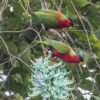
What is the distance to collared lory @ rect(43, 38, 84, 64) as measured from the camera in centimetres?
100

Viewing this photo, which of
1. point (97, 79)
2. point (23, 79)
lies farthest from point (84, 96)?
point (23, 79)

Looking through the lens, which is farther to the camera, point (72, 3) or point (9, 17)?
point (9, 17)

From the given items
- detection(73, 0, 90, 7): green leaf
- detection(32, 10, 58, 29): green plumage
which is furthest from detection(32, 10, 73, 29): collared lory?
detection(73, 0, 90, 7): green leaf

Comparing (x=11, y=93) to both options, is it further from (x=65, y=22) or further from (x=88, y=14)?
(x=65, y=22)

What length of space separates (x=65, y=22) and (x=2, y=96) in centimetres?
39

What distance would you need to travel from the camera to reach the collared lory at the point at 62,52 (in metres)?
1.00

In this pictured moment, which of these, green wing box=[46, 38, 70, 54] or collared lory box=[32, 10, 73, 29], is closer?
green wing box=[46, 38, 70, 54]

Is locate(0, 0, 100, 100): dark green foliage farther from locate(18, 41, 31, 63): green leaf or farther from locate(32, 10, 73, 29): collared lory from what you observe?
locate(32, 10, 73, 29): collared lory

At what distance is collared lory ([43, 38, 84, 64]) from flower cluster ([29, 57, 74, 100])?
0.14 feet

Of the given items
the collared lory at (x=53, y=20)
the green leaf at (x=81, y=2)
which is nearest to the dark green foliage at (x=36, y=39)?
the green leaf at (x=81, y=2)

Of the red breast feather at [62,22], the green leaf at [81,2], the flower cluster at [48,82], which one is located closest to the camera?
the flower cluster at [48,82]

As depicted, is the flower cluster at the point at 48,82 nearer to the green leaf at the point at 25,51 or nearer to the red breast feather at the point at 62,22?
the red breast feather at the point at 62,22

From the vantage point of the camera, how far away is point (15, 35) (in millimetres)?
1549

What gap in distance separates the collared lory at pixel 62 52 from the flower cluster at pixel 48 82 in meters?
0.04
